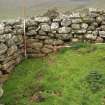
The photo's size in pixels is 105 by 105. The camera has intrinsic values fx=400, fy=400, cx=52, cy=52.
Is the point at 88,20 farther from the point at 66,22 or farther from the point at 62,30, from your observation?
the point at 62,30

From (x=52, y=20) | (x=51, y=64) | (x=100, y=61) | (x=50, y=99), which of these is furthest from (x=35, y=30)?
(x=50, y=99)

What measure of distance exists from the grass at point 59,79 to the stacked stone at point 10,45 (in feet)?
0.73

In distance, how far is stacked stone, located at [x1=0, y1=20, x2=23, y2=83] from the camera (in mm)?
10133

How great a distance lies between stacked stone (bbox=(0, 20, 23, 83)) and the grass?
0.73 feet

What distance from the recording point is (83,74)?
31.7ft

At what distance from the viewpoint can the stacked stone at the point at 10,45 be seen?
33.2 ft

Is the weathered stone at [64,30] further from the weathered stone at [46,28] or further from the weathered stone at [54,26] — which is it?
the weathered stone at [46,28]

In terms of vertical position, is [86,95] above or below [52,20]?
below

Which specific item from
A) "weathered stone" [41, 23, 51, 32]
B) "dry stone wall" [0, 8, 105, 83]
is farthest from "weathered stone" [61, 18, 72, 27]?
"weathered stone" [41, 23, 51, 32]

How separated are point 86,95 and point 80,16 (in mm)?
3132

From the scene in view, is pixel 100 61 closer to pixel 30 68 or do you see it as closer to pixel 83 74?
pixel 83 74

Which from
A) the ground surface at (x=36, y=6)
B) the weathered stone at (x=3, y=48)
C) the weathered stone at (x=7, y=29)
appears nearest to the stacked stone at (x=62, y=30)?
the ground surface at (x=36, y=6)

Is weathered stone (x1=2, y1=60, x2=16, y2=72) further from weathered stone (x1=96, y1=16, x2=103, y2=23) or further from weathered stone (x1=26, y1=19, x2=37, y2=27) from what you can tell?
weathered stone (x1=96, y1=16, x2=103, y2=23)

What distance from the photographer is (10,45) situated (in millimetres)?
10391
